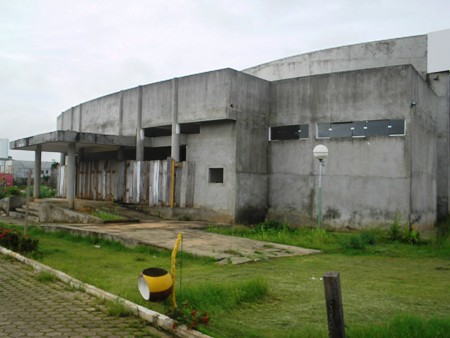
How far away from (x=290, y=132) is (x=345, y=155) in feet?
8.76

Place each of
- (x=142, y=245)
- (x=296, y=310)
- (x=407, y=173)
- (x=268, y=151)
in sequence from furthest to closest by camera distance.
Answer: (x=268, y=151)
(x=407, y=173)
(x=142, y=245)
(x=296, y=310)

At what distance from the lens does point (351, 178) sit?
1589 cm

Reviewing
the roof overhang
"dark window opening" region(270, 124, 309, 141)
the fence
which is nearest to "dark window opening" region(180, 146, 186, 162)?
the fence

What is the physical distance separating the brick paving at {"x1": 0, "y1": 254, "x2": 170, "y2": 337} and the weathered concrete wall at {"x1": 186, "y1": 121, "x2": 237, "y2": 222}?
32.8 ft

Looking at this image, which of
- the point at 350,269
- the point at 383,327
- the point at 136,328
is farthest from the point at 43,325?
the point at 350,269

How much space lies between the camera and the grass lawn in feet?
16.4

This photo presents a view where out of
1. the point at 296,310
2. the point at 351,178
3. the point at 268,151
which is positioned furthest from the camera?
the point at 268,151

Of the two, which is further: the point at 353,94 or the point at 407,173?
the point at 353,94

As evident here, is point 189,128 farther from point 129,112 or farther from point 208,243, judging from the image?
point 208,243

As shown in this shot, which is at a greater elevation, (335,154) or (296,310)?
(335,154)

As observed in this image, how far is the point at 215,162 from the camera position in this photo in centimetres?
1778

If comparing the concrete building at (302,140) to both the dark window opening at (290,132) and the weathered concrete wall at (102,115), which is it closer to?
the dark window opening at (290,132)

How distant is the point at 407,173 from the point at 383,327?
11115 mm

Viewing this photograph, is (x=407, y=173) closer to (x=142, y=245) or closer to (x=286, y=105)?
(x=286, y=105)
